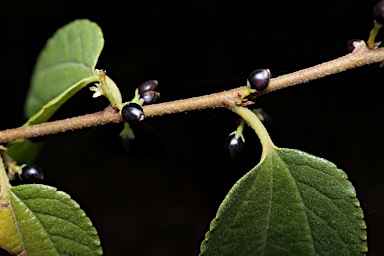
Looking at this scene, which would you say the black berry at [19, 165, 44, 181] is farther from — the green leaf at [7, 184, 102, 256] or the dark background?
the dark background

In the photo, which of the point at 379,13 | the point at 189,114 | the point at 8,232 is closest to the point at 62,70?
the point at 8,232

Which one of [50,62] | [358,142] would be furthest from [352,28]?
[50,62]

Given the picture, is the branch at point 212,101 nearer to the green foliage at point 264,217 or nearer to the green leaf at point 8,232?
the green foliage at point 264,217

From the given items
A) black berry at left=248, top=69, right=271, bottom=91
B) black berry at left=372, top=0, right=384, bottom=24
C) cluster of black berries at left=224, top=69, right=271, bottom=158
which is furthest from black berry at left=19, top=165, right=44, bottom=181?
black berry at left=372, top=0, right=384, bottom=24

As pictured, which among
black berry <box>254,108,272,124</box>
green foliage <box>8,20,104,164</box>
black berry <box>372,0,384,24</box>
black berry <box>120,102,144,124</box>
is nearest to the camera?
black berry <box>372,0,384,24</box>

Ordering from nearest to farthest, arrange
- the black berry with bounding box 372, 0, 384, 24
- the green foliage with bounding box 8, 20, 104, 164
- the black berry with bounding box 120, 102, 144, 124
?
the black berry with bounding box 372, 0, 384, 24 < the black berry with bounding box 120, 102, 144, 124 < the green foliage with bounding box 8, 20, 104, 164

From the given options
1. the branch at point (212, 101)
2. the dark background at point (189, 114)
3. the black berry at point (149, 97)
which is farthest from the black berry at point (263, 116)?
the dark background at point (189, 114)

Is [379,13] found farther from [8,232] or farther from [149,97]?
[8,232]

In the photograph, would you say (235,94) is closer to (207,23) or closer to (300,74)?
(300,74)
